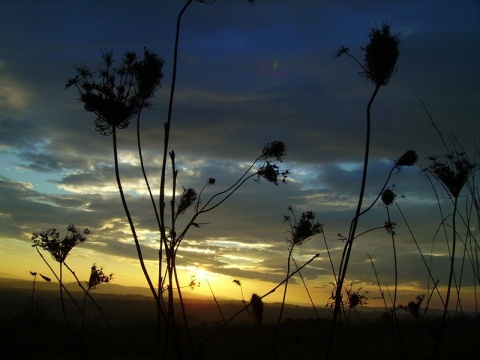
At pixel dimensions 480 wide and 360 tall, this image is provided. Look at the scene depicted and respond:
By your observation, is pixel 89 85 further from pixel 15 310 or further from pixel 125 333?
pixel 15 310

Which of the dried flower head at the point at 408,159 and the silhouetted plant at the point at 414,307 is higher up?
the dried flower head at the point at 408,159

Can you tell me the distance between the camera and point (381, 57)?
379 centimetres

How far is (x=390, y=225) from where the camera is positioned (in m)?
5.82

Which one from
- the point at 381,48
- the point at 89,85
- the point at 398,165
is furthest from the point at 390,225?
the point at 89,85

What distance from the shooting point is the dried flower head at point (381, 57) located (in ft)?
12.4

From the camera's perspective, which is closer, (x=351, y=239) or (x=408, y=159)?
(x=351, y=239)

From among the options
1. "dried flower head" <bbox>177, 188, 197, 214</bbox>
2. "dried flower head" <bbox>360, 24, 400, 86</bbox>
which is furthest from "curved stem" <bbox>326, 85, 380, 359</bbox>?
"dried flower head" <bbox>177, 188, 197, 214</bbox>

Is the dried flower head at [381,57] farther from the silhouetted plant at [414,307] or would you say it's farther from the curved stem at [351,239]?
the silhouetted plant at [414,307]

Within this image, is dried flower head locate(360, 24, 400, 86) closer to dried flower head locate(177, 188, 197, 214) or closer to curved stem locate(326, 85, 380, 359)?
curved stem locate(326, 85, 380, 359)

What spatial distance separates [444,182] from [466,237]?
2.70ft

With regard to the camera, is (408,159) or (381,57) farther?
(408,159)

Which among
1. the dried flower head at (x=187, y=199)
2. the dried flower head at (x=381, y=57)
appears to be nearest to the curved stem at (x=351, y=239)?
the dried flower head at (x=381, y=57)

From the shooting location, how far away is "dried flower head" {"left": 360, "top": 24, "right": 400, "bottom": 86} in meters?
3.78

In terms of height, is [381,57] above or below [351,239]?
above
